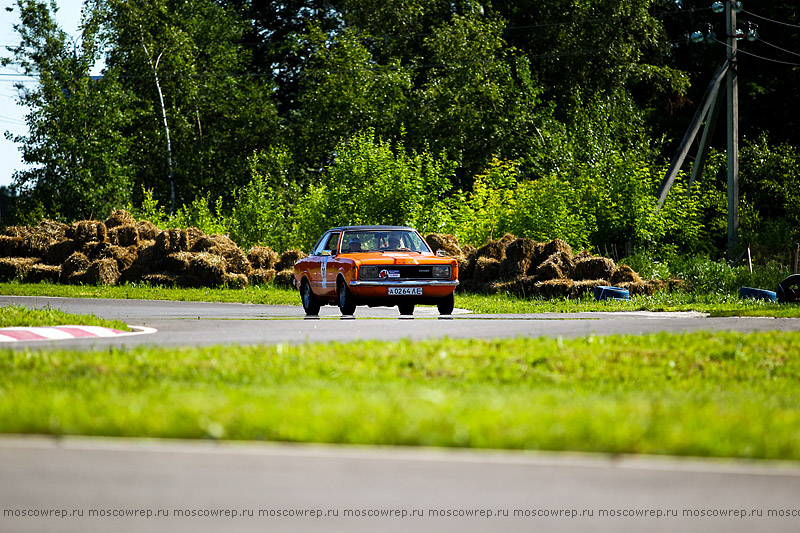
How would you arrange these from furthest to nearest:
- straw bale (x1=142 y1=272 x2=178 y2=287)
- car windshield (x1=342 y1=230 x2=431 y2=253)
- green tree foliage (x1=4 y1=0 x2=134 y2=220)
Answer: green tree foliage (x1=4 y1=0 x2=134 y2=220)
straw bale (x1=142 y1=272 x2=178 y2=287)
car windshield (x1=342 y1=230 x2=431 y2=253)

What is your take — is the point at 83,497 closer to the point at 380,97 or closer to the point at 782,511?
the point at 782,511

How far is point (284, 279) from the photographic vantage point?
32.5 m

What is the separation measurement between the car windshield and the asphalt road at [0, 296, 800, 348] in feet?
4.32

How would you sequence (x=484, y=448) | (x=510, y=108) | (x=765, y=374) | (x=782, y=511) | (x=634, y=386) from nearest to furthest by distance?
(x=782, y=511), (x=484, y=448), (x=634, y=386), (x=765, y=374), (x=510, y=108)

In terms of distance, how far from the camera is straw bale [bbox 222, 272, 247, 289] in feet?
104

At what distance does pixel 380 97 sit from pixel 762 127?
17.7 meters

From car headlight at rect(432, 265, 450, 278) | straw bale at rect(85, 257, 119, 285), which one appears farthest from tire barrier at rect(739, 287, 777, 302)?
straw bale at rect(85, 257, 119, 285)

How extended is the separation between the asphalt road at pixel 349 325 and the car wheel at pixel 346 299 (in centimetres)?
66

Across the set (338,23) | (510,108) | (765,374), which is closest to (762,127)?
(510,108)

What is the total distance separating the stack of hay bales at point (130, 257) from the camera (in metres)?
32.0

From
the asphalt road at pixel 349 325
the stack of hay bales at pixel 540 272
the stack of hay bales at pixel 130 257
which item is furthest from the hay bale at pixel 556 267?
the stack of hay bales at pixel 130 257

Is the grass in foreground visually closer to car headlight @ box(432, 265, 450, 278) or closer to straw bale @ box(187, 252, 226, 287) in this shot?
car headlight @ box(432, 265, 450, 278)

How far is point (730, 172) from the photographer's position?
3434cm

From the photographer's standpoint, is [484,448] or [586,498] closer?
[586,498]
